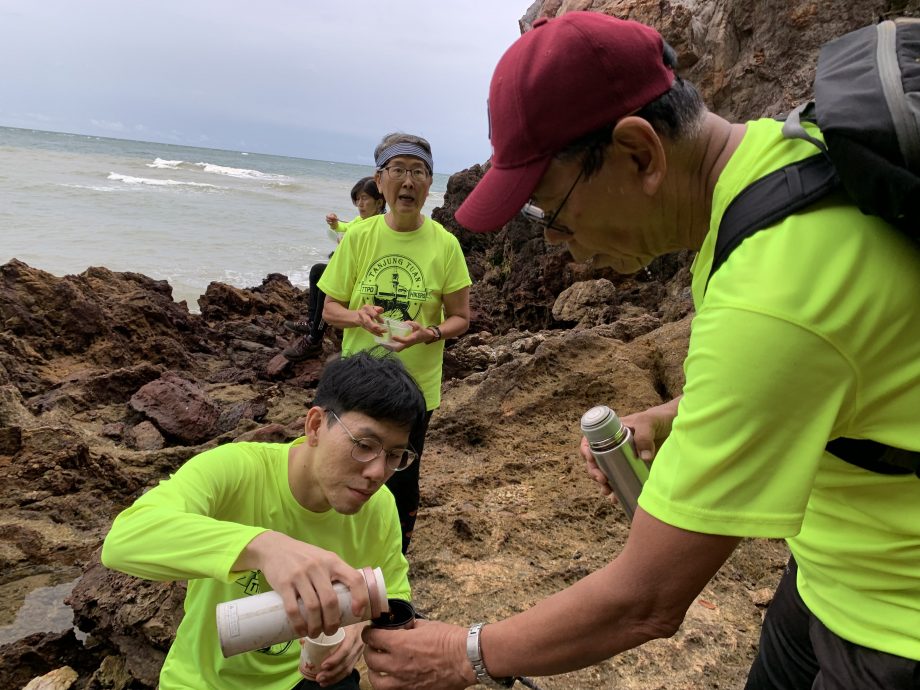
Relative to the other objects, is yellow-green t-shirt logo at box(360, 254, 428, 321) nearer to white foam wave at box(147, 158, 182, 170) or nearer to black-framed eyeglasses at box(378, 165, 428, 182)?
black-framed eyeglasses at box(378, 165, 428, 182)

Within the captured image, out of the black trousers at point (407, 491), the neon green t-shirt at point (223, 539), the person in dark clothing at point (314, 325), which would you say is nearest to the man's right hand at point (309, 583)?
the neon green t-shirt at point (223, 539)

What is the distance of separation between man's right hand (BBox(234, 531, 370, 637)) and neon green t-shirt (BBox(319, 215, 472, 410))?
2045 mm

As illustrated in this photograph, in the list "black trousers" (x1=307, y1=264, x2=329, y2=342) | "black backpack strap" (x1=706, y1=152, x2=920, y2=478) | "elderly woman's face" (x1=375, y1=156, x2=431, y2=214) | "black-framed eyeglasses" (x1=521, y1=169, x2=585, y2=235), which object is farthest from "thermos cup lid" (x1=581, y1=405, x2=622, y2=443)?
"black trousers" (x1=307, y1=264, x2=329, y2=342)

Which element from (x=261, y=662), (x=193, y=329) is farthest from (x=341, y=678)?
(x=193, y=329)

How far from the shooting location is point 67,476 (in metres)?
4.79

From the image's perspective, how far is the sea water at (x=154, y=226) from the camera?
14.6 meters

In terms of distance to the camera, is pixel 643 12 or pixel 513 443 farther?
pixel 643 12

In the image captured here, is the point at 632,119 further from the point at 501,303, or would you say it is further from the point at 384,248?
the point at 501,303

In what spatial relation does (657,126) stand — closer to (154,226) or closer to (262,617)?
(262,617)

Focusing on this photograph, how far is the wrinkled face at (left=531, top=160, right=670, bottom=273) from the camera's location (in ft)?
4.42

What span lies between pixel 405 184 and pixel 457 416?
6.62 ft

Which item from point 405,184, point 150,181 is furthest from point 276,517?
point 150,181

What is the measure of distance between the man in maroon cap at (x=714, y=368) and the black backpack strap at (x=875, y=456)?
3cm

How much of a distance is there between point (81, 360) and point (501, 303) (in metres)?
5.80
